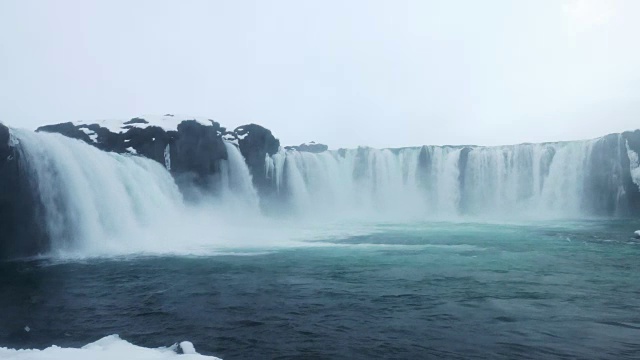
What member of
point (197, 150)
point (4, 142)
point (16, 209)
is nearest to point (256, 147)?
point (197, 150)

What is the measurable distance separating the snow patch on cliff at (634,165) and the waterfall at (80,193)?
34.2 metres

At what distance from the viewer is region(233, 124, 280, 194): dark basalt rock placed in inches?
1474

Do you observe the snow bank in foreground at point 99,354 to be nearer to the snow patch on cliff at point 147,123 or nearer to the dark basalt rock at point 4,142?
the dark basalt rock at point 4,142

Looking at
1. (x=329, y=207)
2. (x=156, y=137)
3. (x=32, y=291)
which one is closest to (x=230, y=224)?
(x=156, y=137)

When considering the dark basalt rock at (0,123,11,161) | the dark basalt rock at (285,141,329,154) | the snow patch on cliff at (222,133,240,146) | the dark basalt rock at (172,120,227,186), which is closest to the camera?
the dark basalt rock at (0,123,11,161)

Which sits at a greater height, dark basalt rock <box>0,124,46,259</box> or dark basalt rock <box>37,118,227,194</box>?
dark basalt rock <box>37,118,227,194</box>

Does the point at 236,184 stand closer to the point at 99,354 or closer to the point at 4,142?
the point at 4,142

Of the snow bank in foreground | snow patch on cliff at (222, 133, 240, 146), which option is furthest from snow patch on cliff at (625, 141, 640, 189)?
the snow bank in foreground

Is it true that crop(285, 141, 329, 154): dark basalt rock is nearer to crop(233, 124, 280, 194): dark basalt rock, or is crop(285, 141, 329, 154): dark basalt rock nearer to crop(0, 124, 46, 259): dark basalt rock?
crop(233, 124, 280, 194): dark basalt rock

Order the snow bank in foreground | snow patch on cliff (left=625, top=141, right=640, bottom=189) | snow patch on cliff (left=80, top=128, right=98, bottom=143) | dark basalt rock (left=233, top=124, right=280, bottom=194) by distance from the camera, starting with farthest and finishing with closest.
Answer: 1. dark basalt rock (left=233, top=124, right=280, bottom=194)
2. snow patch on cliff (left=625, top=141, right=640, bottom=189)
3. snow patch on cliff (left=80, top=128, right=98, bottom=143)
4. the snow bank in foreground

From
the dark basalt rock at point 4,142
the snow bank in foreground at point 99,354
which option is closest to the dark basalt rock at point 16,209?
the dark basalt rock at point 4,142

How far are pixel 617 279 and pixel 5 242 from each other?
19.3 meters

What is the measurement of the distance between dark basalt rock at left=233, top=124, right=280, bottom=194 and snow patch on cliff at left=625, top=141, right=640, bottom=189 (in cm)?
2732

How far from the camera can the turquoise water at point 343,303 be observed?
7711 millimetres
